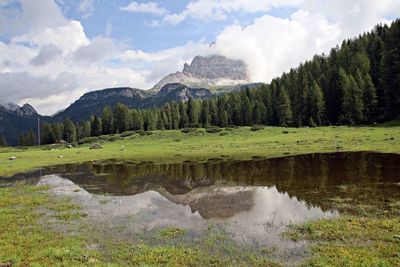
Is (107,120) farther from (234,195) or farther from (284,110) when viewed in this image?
(234,195)

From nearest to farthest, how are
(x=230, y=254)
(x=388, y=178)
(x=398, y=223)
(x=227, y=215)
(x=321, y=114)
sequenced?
(x=230, y=254), (x=398, y=223), (x=227, y=215), (x=388, y=178), (x=321, y=114)

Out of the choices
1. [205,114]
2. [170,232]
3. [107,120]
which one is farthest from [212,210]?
[107,120]

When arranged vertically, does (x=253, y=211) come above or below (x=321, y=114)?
below

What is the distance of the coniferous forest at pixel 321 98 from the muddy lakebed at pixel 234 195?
6271 cm

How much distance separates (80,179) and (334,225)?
3434 cm

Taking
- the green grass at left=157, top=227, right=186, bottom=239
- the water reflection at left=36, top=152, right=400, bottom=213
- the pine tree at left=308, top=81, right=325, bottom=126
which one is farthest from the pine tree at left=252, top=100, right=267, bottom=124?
the green grass at left=157, top=227, right=186, bottom=239

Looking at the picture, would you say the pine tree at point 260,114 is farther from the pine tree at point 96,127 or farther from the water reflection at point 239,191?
the water reflection at point 239,191

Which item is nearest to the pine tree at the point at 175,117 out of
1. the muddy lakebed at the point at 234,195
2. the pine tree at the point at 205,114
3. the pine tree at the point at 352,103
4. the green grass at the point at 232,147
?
the pine tree at the point at 205,114

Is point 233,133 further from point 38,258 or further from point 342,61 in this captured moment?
point 38,258

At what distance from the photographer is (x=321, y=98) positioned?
11831 centimetres

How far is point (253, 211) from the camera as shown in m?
24.0

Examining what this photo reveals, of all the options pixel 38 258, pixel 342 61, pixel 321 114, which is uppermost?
pixel 342 61

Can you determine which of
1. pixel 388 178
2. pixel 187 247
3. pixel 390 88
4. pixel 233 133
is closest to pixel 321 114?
pixel 390 88

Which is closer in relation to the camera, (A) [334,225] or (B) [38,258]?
(B) [38,258]
